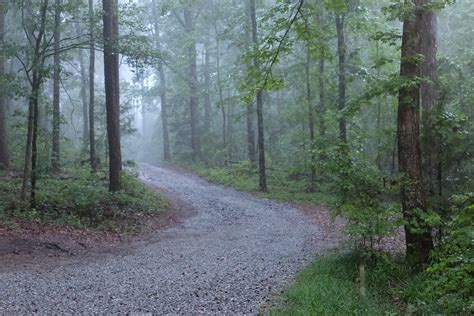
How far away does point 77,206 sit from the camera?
41.8ft

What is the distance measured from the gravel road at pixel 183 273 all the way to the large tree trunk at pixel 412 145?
2176mm

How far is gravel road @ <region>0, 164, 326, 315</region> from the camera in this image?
21.2 ft

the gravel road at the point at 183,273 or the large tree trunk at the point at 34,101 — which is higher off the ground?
the large tree trunk at the point at 34,101

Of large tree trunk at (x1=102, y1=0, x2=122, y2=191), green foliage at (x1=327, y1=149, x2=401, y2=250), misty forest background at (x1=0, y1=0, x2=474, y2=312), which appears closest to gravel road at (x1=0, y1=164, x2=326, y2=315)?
green foliage at (x1=327, y1=149, x2=401, y2=250)

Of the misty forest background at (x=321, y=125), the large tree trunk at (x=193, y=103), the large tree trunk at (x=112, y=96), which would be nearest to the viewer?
the misty forest background at (x=321, y=125)

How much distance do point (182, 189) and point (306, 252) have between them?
11.3 metres

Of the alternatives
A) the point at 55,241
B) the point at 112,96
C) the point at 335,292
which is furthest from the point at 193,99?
the point at 335,292

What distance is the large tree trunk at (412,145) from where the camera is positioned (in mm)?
7668

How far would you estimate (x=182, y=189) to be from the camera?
66.3 ft

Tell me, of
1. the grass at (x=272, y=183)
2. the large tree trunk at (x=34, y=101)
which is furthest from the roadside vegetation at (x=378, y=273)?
the large tree trunk at (x=34, y=101)

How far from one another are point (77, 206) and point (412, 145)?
9276mm

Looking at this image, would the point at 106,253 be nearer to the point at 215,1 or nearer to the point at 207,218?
the point at 207,218

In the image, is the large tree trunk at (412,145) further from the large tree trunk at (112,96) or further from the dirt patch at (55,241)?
the large tree trunk at (112,96)

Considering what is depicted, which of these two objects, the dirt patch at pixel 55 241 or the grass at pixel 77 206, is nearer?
the dirt patch at pixel 55 241
